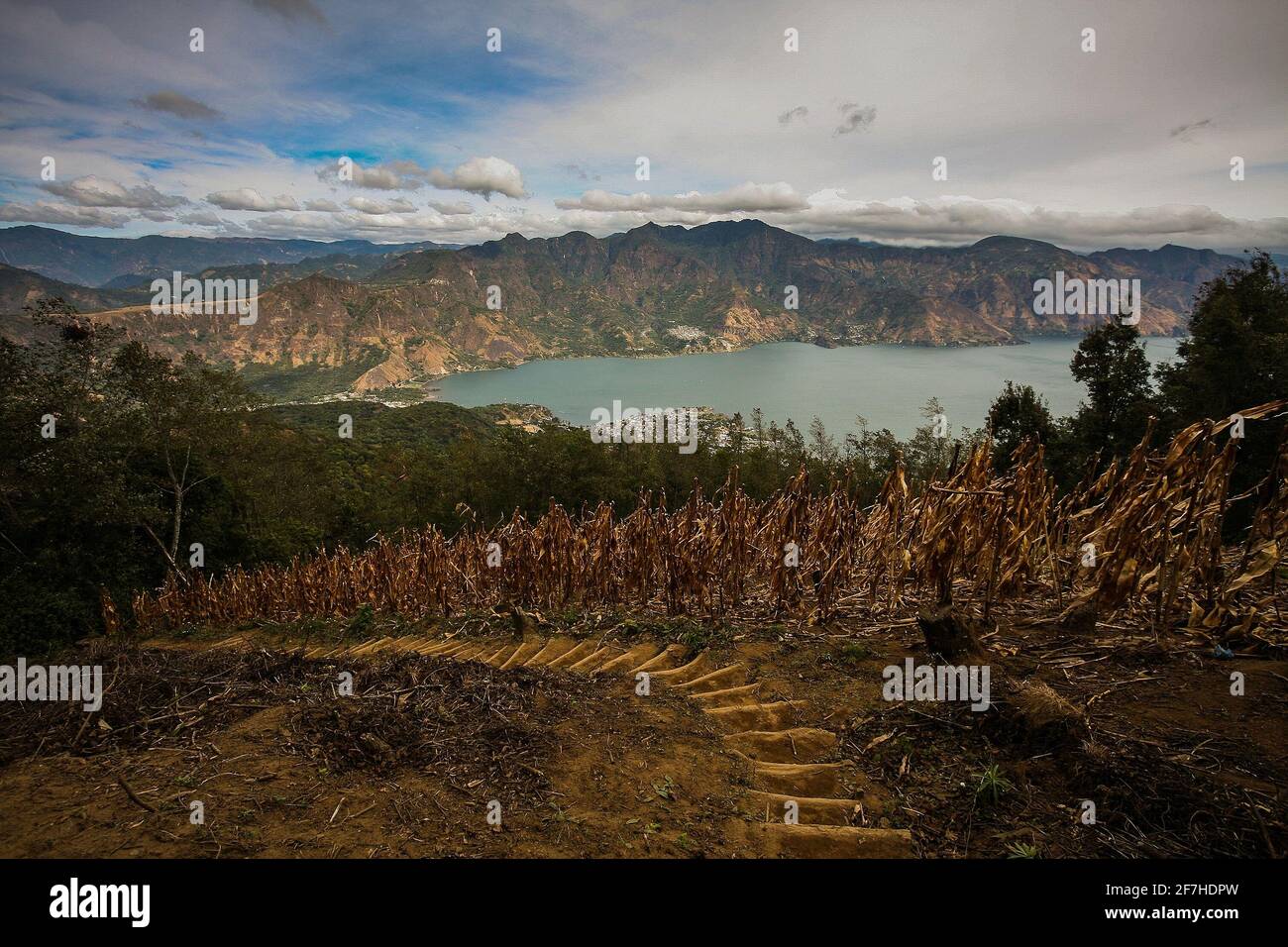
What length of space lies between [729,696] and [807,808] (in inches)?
50.5

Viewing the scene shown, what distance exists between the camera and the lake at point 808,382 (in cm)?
8235

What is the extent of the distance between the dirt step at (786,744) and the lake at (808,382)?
2669 inches

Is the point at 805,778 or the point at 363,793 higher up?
the point at 363,793

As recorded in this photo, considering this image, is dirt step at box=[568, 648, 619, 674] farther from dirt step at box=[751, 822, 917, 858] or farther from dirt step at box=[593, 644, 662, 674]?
dirt step at box=[751, 822, 917, 858]

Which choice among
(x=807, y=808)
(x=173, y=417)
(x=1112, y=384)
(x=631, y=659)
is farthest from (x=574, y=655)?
(x=1112, y=384)

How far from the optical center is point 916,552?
455cm

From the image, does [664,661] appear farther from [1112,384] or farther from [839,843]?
[1112,384]

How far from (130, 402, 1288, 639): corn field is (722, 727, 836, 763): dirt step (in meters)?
1.75

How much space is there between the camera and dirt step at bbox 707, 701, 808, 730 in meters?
3.50

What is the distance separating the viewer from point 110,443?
1616 cm

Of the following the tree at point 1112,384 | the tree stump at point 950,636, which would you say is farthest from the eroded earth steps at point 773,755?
the tree at point 1112,384

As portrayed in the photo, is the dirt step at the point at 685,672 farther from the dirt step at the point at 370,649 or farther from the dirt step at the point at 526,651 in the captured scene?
the dirt step at the point at 370,649

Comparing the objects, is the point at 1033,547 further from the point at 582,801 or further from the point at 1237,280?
the point at 1237,280
